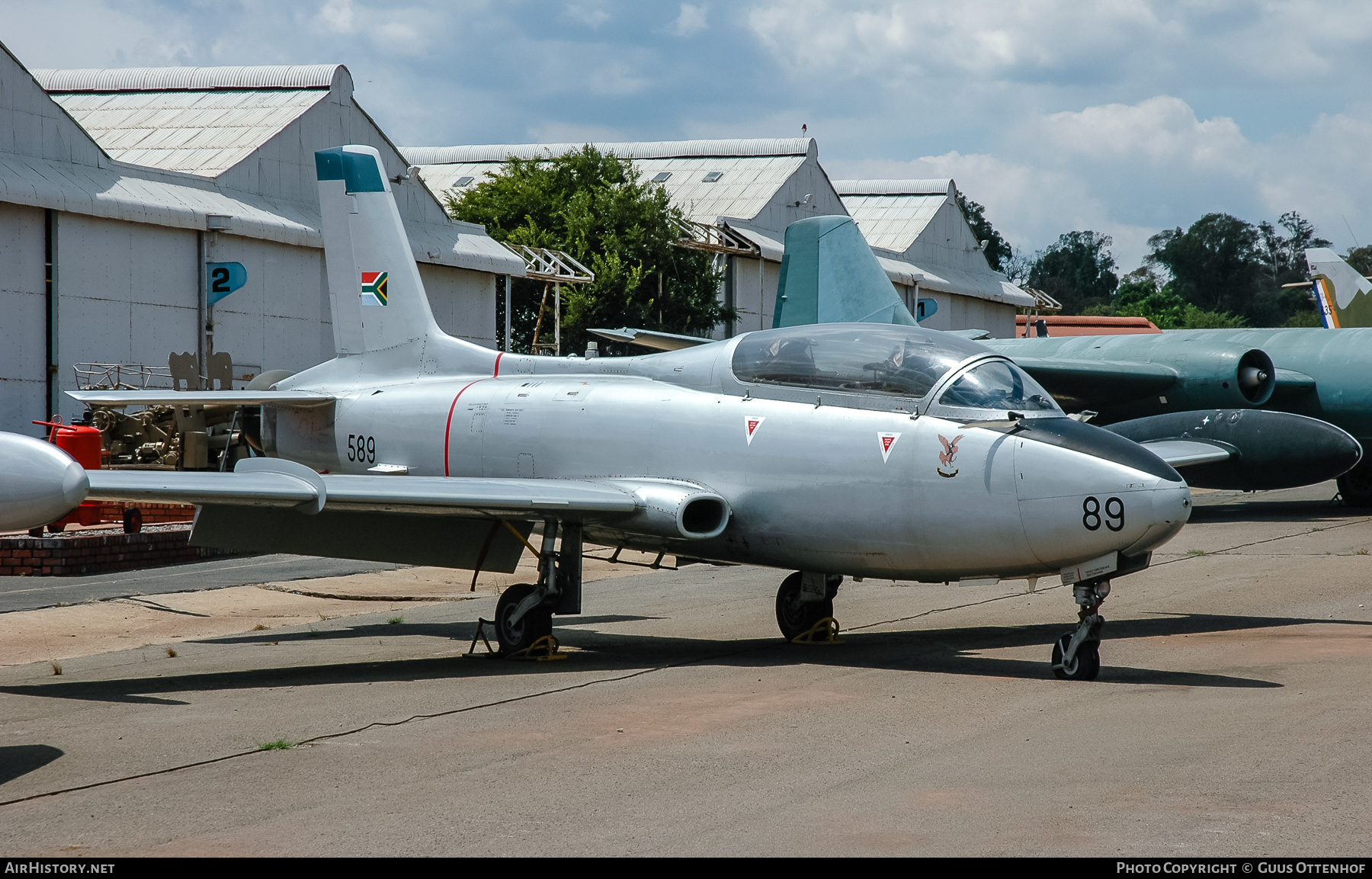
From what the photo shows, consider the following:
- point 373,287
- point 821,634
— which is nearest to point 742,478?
point 821,634

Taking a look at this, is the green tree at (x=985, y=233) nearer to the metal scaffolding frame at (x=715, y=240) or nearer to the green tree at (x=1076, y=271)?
the green tree at (x=1076, y=271)

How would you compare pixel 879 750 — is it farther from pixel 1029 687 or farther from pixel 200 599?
pixel 200 599

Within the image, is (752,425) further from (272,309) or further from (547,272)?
(547,272)

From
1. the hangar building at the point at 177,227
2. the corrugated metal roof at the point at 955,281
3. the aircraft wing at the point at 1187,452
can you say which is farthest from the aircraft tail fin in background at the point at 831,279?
the corrugated metal roof at the point at 955,281

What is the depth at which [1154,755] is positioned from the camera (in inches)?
239

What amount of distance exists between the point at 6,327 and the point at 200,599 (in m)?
11.2

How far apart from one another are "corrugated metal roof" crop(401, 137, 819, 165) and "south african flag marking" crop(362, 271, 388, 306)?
34060 mm

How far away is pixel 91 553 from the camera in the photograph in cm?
1545

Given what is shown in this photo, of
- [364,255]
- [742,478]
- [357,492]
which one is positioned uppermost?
[364,255]

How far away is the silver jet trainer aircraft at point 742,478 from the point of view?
8.18 metres

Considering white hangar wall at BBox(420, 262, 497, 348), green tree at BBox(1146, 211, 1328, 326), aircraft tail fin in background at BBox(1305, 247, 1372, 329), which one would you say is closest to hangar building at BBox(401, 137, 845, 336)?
white hangar wall at BBox(420, 262, 497, 348)

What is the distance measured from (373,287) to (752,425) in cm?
526

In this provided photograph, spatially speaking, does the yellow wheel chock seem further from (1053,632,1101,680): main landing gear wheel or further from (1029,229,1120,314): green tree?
(1029,229,1120,314): green tree
